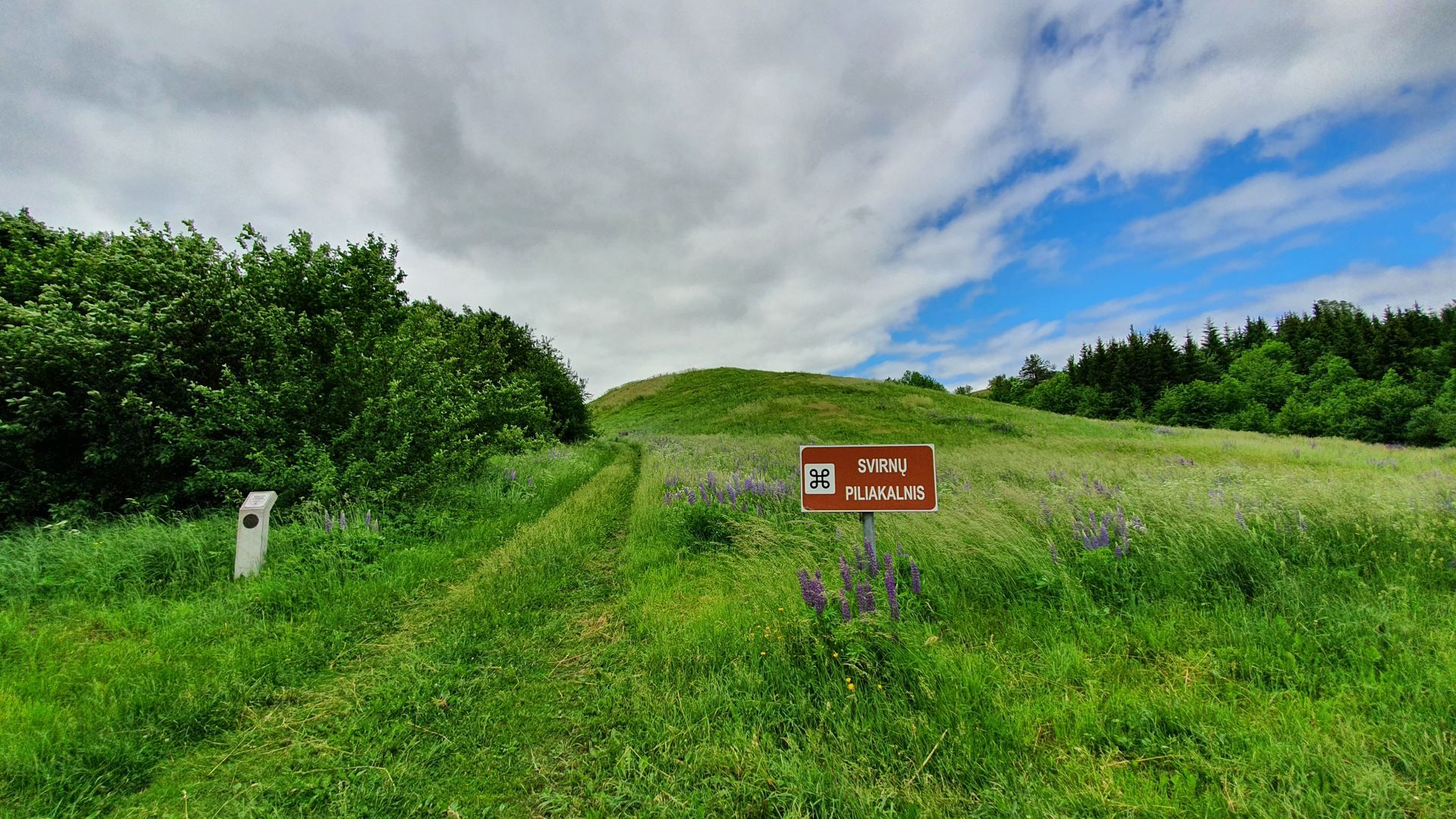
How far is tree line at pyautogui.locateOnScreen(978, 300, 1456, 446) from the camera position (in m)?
45.7

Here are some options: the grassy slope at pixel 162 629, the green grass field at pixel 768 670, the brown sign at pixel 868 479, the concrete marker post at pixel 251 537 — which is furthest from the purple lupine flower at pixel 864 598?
the concrete marker post at pixel 251 537

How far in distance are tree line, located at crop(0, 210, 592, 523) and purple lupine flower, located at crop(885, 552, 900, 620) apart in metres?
7.76

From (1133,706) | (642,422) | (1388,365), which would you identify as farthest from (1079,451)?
(1388,365)

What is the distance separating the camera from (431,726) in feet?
10.6

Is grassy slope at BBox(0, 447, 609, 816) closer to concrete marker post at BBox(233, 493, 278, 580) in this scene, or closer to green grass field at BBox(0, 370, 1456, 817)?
green grass field at BBox(0, 370, 1456, 817)

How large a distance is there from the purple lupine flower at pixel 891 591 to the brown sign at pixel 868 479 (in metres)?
0.53

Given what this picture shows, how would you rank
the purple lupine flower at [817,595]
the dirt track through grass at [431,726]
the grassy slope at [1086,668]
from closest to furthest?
the grassy slope at [1086,668] → the dirt track through grass at [431,726] → the purple lupine flower at [817,595]

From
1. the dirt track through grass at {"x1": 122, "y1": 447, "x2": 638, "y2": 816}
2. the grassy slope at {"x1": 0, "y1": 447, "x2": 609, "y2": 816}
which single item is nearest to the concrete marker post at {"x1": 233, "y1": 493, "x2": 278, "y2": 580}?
the grassy slope at {"x1": 0, "y1": 447, "x2": 609, "y2": 816}

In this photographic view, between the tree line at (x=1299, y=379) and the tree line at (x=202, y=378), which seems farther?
the tree line at (x=1299, y=379)

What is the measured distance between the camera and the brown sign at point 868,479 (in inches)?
163

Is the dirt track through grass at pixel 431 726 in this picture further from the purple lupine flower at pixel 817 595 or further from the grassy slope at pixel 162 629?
the purple lupine flower at pixel 817 595

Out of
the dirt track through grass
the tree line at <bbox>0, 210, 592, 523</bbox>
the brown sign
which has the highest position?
the tree line at <bbox>0, 210, 592, 523</bbox>

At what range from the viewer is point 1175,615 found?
3.54 metres

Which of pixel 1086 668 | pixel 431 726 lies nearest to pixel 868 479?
pixel 1086 668
